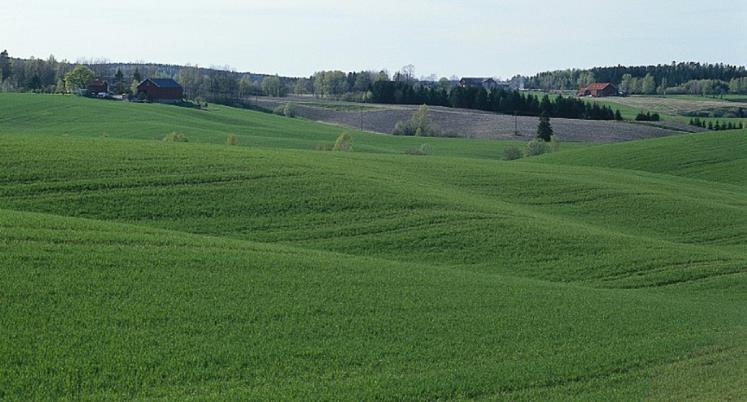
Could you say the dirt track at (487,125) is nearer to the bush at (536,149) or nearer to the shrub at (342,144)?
the bush at (536,149)

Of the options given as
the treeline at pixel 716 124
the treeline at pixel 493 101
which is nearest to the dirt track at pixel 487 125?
the treeline at pixel 716 124

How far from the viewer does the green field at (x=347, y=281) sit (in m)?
12.5

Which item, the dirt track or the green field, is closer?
the green field

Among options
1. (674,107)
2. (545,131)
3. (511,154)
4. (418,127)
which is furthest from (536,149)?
(674,107)

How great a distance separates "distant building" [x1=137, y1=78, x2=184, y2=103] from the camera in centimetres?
13525

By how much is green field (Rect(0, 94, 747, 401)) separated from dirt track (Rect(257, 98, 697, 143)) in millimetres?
60410

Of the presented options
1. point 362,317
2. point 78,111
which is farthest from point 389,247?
point 78,111

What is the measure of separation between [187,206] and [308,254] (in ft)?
24.0

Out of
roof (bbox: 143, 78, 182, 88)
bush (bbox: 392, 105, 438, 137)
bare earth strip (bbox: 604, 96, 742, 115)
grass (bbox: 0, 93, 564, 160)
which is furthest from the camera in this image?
roof (bbox: 143, 78, 182, 88)

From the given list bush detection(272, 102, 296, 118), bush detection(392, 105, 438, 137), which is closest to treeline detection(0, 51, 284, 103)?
bush detection(272, 102, 296, 118)

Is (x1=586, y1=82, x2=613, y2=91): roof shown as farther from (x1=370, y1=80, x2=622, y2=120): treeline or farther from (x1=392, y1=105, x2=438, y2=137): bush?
(x1=392, y1=105, x2=438, y2=137): bush

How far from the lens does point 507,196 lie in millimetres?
37281

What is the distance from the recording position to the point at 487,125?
112 m

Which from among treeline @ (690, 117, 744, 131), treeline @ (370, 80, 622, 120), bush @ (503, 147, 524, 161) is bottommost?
bush @ (503, 147, 524, 161)
